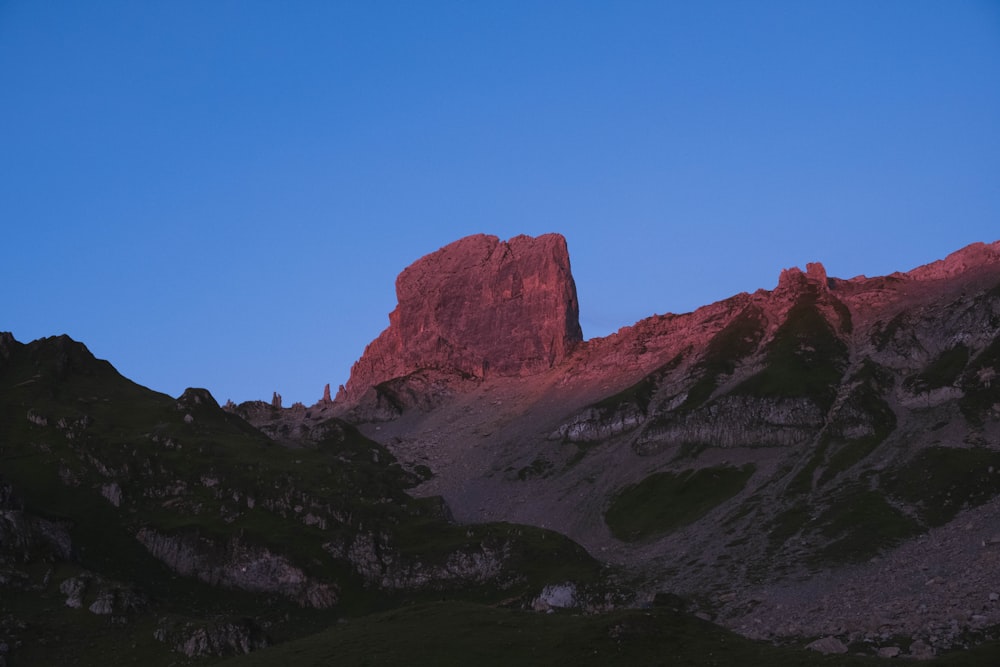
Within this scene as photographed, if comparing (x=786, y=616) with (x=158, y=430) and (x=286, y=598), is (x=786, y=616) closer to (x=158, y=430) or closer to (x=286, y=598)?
(x=286, y=598)

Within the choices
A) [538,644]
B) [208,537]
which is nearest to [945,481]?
[538,644]

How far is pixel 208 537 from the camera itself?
15325 centimetres

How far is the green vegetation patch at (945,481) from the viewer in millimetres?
164750

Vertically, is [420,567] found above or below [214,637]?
below

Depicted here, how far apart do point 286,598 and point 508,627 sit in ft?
226

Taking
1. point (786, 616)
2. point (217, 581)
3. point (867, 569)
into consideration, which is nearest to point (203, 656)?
point (217, 581)

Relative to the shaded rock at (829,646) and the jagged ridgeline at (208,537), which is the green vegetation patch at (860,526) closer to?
the jagged ridgeline at (208,537)

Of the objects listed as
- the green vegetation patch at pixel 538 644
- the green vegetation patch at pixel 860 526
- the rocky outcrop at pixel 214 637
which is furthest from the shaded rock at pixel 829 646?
the green vegetation patch at pixel 860 526

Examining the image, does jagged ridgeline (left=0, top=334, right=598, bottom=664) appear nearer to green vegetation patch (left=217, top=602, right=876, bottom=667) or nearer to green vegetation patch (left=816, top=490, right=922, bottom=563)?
green vegetation patch (left=217, top=602, right=876, bottom=667)

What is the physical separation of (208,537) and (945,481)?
123 meters

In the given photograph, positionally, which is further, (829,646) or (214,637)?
(214,637)

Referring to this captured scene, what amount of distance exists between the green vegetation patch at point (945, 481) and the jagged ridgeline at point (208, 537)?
2300 inches

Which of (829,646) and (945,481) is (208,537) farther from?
(945,481)

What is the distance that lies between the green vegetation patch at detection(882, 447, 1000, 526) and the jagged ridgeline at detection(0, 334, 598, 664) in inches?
2300
